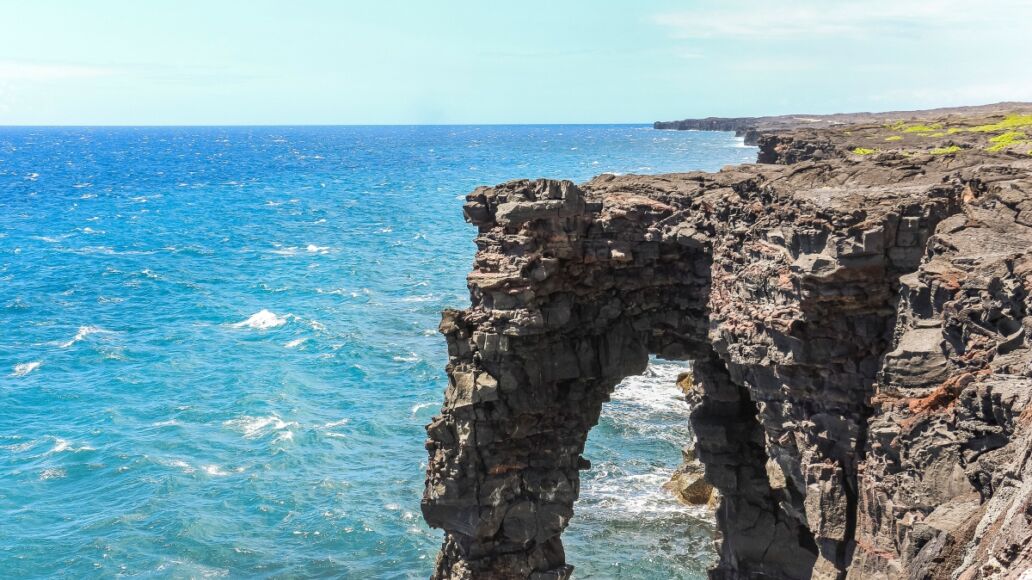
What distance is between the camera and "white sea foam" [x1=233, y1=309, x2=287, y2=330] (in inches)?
2810

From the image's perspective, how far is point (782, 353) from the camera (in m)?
19.7

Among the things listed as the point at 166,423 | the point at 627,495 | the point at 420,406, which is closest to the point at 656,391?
the point at 420,406

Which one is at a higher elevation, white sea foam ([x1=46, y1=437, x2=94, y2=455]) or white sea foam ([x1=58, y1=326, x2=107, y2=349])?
white sea foam ([x1=58, y1=326, x2=107, y2=349])

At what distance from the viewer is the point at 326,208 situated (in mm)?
136000

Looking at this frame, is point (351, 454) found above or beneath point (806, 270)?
beneath

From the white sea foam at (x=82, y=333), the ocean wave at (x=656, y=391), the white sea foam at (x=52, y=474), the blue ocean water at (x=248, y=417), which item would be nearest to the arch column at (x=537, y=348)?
the blue ocean water at (x=248, y=417)

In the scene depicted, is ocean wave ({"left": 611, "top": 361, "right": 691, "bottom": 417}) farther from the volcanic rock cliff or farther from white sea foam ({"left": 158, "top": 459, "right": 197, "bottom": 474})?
white sea foam ({"left": 158, "top": 459, "right": 197, "bottom": 474})

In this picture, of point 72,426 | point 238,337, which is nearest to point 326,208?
point 238,337

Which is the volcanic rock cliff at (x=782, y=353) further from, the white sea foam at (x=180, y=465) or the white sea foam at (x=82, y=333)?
the white sea foam at (x=82, y=333)

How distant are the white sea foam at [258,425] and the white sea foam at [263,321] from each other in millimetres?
19001

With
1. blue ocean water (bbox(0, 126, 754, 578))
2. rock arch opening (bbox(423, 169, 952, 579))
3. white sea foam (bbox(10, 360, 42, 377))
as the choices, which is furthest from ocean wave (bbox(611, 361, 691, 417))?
white sea foam (bbox(10, 360, 42, 377))

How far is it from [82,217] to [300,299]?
59014 millimetres

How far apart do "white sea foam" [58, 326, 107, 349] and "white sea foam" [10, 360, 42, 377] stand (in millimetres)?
3639

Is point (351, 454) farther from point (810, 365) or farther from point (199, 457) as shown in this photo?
point (810, 365)
